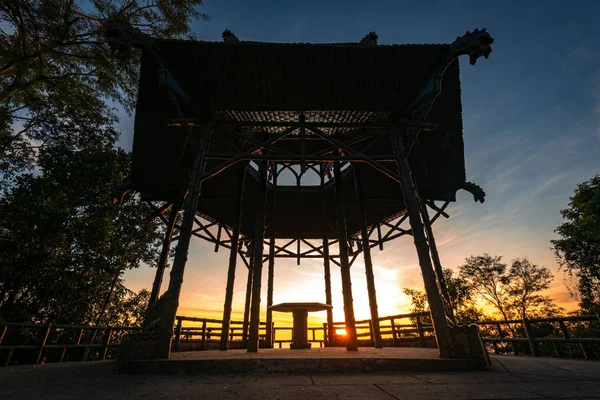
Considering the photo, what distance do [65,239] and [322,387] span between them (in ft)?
38.2

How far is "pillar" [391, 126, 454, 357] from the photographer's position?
5.06 meters

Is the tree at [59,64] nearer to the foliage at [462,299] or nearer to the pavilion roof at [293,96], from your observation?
the pavilion roof at [293,96]

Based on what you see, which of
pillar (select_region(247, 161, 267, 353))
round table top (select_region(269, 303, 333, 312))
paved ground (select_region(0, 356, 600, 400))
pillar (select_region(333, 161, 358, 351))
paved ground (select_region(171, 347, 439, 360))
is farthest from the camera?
round table top (select_region(269, 303, 333, 312))

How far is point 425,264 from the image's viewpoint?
5.72m

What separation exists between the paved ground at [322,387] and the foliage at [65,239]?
7.64 m

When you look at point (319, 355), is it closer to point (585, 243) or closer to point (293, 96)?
point (293, 96)

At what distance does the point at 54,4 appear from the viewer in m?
10.3

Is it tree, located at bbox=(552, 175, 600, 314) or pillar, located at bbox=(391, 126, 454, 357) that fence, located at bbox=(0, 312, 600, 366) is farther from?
tree, located at bbox=(552, 175, 600, 314)

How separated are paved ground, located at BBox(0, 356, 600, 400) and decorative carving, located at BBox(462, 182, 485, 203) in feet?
21.4

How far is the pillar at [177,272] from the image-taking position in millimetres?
5035

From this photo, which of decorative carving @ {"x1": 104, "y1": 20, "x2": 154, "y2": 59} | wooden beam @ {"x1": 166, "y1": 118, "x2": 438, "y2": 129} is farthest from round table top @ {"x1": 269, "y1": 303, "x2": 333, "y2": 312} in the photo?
decorative carving @ {"x1": 104, "y1": 20, "x2": 154, "y2": 59}

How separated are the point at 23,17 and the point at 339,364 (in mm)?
15503

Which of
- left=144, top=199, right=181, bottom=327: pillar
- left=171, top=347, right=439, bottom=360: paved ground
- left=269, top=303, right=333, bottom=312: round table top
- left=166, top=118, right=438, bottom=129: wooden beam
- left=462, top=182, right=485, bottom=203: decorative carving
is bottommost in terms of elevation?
left=171, top=347, right=439, bottom=360: paved ground

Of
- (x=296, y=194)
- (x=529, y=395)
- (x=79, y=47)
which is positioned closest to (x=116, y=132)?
(x=79, y=47)
